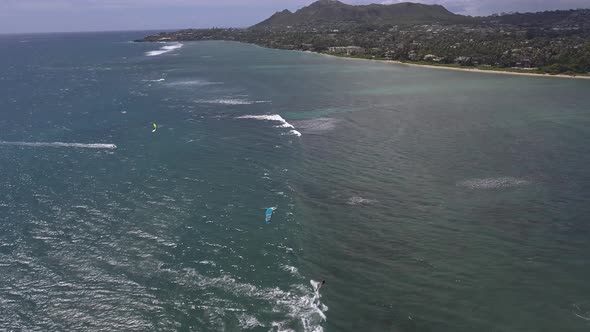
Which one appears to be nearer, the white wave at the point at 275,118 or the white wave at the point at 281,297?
the white wave at the point at 281,297

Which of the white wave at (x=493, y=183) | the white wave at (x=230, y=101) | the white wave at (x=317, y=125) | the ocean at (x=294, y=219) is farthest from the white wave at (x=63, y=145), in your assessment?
the white wave at (x=493, y=183)

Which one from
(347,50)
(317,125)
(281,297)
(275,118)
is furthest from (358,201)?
(347,50)

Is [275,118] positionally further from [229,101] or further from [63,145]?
[63,145]

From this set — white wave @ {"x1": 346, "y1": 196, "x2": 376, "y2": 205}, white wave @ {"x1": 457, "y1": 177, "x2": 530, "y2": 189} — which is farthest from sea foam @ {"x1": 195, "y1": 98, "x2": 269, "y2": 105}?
white wave @ {"x1": 457, "y1": 177, "x2": 530, "y2": 189}

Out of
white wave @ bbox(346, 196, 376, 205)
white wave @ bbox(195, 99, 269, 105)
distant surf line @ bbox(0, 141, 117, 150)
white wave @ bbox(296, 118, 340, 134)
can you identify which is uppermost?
white wave @ bbox(195, 99, 269, 105)

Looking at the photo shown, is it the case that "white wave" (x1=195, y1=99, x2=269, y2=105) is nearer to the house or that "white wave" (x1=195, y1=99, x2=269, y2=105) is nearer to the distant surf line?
the distant surf line

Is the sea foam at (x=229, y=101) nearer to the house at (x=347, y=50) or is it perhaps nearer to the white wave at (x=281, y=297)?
the white wave at (x=281, y=297)

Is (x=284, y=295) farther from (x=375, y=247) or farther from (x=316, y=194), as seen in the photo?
(x=316, y=194)
